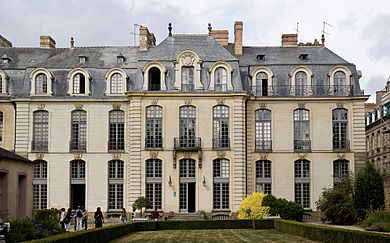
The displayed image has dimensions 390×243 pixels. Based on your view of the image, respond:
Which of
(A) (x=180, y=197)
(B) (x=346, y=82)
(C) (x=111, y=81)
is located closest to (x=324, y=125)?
(B) (x=346, y=82)

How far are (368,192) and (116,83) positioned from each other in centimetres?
1773

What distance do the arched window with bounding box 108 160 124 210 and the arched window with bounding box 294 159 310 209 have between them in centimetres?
1161

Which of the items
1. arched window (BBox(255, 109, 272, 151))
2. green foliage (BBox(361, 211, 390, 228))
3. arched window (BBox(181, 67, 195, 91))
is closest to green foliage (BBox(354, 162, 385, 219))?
green foliage (BBox(361, 211, 390, 228))

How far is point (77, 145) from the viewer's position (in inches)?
1560

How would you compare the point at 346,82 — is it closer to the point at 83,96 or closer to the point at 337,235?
the point at 83,96

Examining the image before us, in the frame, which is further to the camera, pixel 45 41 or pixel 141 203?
pixel 45 41

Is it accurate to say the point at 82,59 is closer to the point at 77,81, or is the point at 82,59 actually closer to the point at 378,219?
the point at 77,81

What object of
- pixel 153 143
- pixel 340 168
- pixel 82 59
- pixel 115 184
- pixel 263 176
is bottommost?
pixel 115 184

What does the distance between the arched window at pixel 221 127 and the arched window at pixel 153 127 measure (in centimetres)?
358

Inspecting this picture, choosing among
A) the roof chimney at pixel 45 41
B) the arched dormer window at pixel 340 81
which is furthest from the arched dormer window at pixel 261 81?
the roof chimney at pixel 45 41

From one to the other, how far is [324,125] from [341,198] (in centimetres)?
669

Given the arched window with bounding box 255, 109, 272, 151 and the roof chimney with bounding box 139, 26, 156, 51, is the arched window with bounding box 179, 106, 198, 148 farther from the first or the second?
the roof chimney with bounding box 139, 26, 156, 51

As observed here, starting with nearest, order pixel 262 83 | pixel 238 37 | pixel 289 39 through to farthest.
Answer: pixel 262 83
pixel 238 37
pixel 289 39

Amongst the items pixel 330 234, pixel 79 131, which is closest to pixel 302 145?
pixel 79 131
